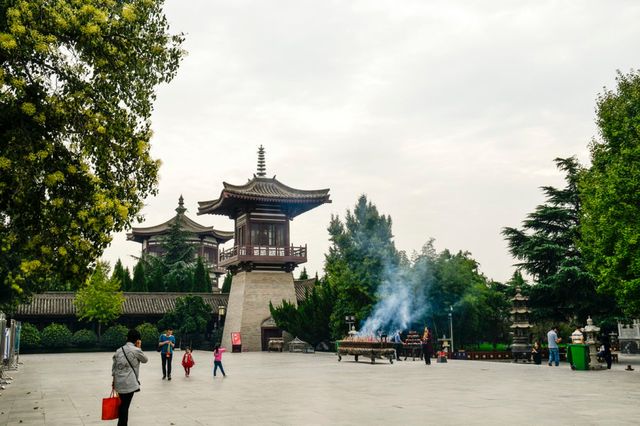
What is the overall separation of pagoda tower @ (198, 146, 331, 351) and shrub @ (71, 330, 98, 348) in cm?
909

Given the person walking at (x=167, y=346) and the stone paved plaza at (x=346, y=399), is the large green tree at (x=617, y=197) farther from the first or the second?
the person walking at (x=167, y=346)

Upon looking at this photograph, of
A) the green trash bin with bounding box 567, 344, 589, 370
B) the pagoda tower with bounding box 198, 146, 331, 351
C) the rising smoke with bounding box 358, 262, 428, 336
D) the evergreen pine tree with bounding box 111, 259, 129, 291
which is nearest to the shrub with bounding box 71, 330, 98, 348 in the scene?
the pagoda tower with bounding box 198, 146, 331, 351

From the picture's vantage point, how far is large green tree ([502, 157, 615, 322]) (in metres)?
30.9

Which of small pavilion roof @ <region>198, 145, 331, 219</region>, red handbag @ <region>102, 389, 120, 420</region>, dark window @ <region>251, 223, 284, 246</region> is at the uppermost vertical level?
small pavilion roof @ <region>198, 145, 331, 219</region>

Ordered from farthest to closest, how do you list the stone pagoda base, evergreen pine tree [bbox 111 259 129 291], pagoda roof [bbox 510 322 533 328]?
Answer: evergreen pine tree [bbox 111 259 129 291]
the stone pagoda base
pagoda roof [bbox 510 322 533 328]

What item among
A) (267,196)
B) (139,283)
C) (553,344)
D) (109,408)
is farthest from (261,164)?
(109,408)

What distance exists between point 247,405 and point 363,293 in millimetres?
23978

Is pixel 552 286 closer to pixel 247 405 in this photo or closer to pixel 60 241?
pixel 247 405

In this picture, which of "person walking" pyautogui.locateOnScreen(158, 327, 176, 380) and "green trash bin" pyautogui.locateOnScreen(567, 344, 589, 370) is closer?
"person walking" pyautogui.locateOnScreen(158, 327, 176, 380)

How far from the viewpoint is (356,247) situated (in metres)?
36.2

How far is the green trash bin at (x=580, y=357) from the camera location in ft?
68.2

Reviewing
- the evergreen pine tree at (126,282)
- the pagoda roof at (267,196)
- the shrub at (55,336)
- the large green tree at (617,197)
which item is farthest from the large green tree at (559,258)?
the evergreen pine tree at (126,282)

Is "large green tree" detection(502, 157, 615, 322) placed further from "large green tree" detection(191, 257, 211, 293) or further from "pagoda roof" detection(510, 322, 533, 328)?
"large green tree" detection(191, 257, 211, 293)

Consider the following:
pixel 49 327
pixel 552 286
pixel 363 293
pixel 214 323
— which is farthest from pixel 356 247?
pixel 49 327
